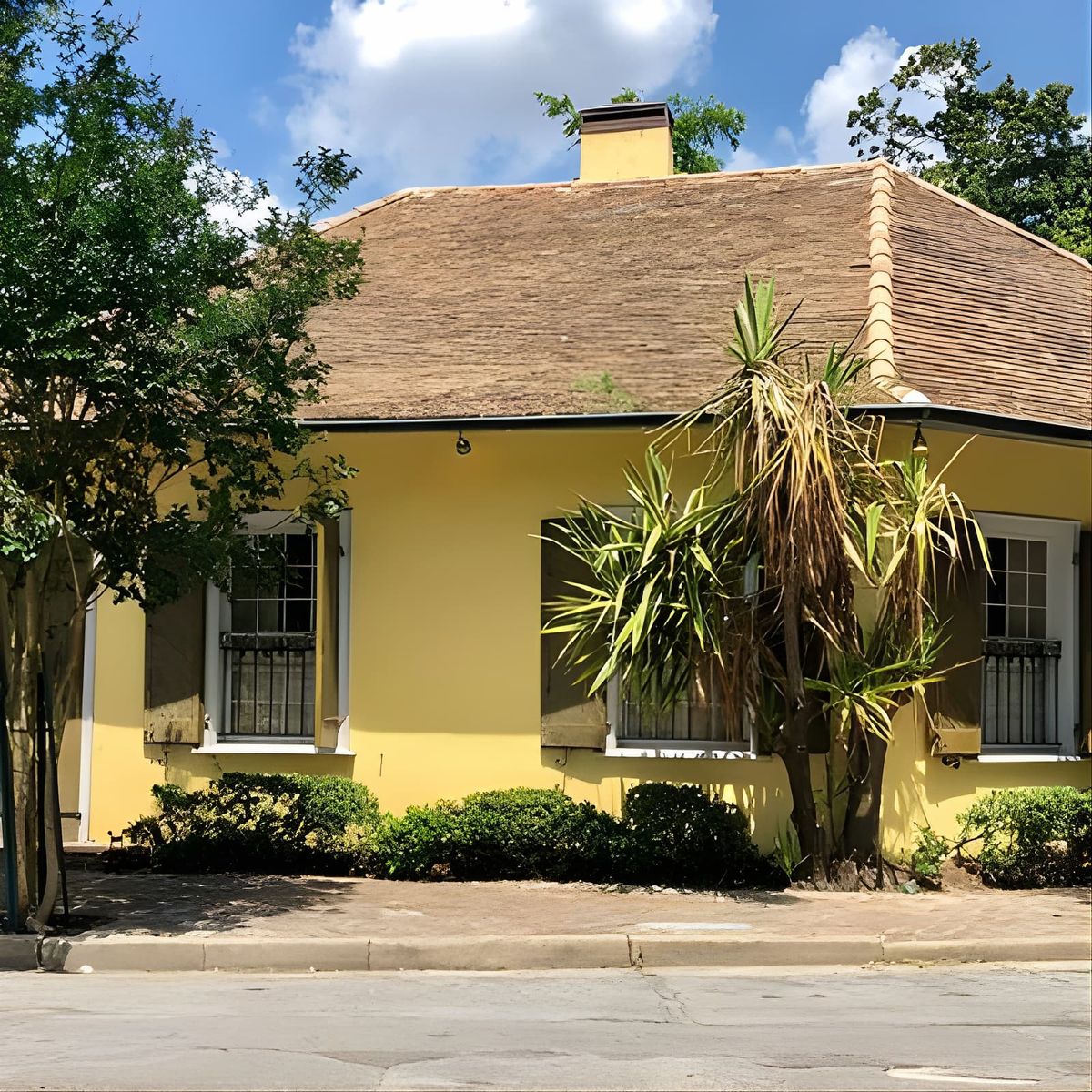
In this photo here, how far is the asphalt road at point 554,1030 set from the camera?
549cm

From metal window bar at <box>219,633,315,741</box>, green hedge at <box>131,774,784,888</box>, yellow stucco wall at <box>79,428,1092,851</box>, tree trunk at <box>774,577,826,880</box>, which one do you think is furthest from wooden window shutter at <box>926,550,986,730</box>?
metal window bar at <box>219,633,315,741</box>

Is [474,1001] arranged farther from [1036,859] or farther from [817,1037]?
[1036,859]

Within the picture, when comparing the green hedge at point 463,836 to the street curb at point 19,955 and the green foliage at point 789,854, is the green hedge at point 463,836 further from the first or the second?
the street curb at point 19,955

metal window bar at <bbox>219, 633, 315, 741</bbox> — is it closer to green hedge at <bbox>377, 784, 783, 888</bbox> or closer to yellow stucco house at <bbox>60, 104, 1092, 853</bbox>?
yellow stucco house at <bbox>60, 104, 1092, 853</bbox>

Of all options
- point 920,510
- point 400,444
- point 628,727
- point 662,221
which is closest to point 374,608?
→ point 400,444

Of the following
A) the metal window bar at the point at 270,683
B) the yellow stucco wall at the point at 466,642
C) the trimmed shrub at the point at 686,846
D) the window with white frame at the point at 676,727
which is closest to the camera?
the trimmed shrub at the point at 686,846

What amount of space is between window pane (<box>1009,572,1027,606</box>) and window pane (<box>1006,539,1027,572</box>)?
5 centimetres

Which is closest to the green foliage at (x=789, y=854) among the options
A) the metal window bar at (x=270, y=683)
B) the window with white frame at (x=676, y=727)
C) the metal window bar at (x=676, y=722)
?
the window with white frame at (x=676, y=727)

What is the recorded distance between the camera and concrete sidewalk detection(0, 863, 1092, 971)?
318 inches

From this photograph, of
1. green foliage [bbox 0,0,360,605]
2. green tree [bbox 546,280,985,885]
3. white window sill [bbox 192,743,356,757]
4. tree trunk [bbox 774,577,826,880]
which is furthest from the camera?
white window sill [bbox 192,743,356,757]

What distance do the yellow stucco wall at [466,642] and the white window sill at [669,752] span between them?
0.30 ft

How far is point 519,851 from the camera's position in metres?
10.5

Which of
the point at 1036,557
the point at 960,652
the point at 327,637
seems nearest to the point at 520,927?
the point at 327,637

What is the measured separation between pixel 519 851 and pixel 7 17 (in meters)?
6.71
